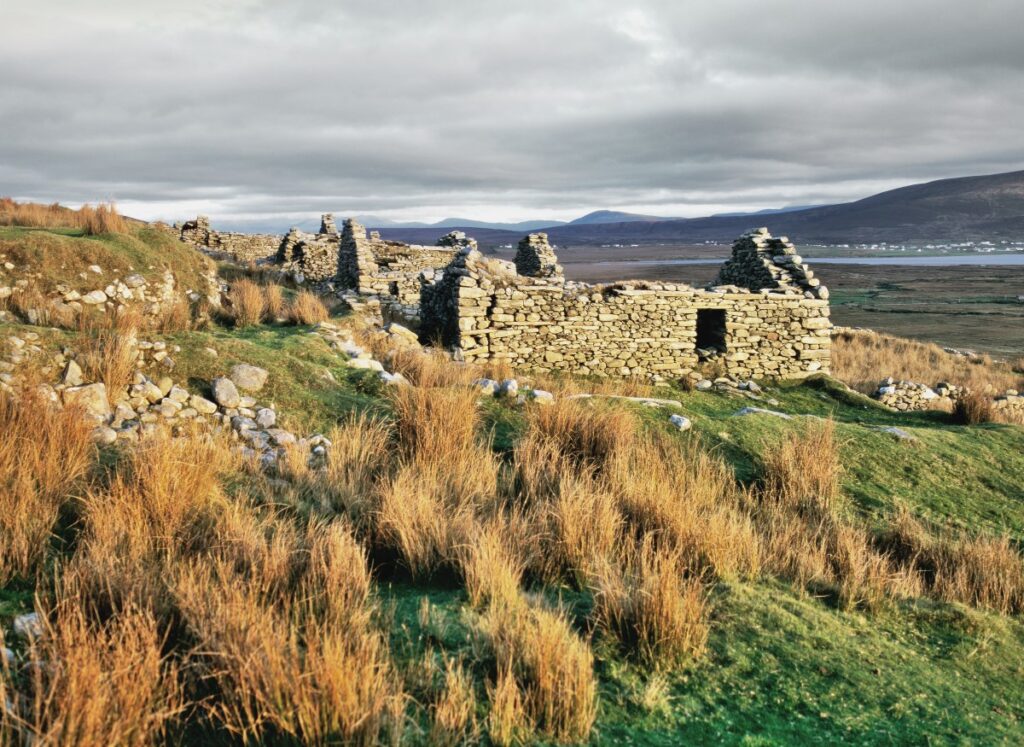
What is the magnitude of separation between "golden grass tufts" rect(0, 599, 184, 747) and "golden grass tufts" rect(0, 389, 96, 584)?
39.4 inches

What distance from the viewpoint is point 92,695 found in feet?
7.26

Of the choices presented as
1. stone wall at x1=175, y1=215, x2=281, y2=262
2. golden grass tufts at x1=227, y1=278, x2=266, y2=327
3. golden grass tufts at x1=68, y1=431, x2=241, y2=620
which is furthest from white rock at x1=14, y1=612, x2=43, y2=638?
stone wall at x1=175, y1=215, x2=281, y2=262

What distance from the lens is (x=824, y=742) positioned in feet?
9.42

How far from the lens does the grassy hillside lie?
2.49 metres

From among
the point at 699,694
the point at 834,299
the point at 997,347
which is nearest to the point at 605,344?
the point at 699,694

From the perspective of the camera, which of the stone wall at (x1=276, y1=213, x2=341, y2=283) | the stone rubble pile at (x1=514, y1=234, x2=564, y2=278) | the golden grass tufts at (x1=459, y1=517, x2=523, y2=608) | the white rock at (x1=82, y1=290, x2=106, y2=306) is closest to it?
the golden grass tufts at (x1=459, y1=517, x2=523, y2=608)

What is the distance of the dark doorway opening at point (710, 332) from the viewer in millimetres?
14266

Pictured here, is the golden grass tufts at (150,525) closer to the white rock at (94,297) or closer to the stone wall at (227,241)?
the white rock at (94,297)

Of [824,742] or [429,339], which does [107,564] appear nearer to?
[824,742]

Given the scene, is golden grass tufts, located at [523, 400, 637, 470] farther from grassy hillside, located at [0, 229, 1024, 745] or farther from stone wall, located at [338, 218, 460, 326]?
stone wall, located at [338, 218, 460, 326]

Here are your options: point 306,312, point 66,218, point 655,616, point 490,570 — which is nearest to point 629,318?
point 306,312

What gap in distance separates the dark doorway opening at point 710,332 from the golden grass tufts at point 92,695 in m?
13.2

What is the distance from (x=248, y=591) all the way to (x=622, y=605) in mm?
1996

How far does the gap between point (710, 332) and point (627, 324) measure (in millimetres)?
2739
